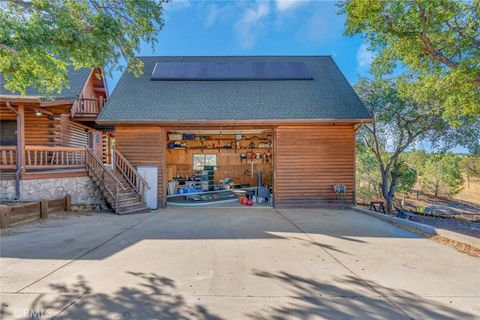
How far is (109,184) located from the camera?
8273mm

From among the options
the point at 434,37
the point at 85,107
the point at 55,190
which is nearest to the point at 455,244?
the point at 434,37

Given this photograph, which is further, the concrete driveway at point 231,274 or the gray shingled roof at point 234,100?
the gray shingled roof at point 234,100

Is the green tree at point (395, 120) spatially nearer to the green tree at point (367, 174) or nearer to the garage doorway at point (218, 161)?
the garage doorway at point (218, 161)

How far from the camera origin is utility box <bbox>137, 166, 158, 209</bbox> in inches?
340

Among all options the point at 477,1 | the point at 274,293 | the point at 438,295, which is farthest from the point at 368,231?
the point at 477,1

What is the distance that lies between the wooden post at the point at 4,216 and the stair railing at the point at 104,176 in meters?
2.50

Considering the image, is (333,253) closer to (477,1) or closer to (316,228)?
(316,228)

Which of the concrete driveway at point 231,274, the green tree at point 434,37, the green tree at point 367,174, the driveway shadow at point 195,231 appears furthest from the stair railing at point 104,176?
the green tree at point 367,174

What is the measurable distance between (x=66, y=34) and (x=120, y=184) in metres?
4.52

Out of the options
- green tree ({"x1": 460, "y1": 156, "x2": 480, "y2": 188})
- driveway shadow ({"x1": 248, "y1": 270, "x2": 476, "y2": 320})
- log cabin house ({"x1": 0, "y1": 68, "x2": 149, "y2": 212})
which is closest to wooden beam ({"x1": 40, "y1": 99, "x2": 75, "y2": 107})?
log cabin house ({"x1": 0, "y1": 68, "x2": 149, "y2": 212})

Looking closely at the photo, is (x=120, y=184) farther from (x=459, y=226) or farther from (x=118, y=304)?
(x=459, y=226)

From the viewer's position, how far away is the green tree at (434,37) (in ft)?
16.8

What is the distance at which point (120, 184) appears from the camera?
812 centimetres

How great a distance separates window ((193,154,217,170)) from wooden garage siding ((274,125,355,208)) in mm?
4459
